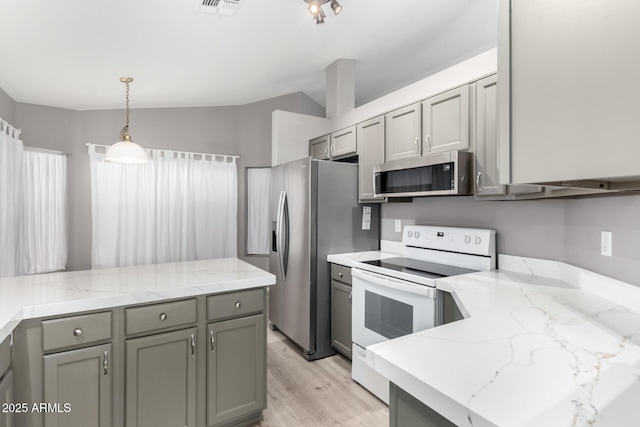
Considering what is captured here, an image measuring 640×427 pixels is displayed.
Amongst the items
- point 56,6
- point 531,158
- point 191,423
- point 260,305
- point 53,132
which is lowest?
point 191,423

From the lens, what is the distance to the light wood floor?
212cm

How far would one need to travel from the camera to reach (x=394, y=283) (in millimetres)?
2193

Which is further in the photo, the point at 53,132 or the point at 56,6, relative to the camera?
the point at 53,132

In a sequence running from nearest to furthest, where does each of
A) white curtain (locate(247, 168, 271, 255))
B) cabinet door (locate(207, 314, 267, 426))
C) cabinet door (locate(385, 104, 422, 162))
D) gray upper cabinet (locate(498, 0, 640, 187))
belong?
gray upper cabinet (locate(498, 0, 640, 187)) < cabinet door (locate(207, 314, 267, 426)) < cabinet door (locate(385, 104, 422, 162)) < white curtain (locate(247, 168, 271, 255))

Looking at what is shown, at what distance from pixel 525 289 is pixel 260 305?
147 centimetres

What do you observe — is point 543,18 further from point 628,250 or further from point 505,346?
point 628,250

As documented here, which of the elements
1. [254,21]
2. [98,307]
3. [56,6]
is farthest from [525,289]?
[56,6]

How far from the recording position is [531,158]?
2.30 ft

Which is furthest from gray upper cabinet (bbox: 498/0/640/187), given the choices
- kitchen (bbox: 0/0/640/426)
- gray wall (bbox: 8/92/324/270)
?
gray wall (bbox: 8/92/324/270)

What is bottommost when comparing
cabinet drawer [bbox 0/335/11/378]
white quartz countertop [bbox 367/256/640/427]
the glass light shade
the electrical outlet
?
cabinet drawer [bbox 0/335/11/378]

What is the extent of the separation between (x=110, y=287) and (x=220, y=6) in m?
1.83

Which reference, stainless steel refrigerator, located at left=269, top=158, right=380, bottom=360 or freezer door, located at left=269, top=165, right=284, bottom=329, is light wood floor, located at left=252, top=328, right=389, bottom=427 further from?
freezer door, located at left=269, top=165, right=284, bottom=329

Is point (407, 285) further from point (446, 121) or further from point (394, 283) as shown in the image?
point (446, 121)

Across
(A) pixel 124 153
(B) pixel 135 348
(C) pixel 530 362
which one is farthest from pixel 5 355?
(C) pixel 530 362
